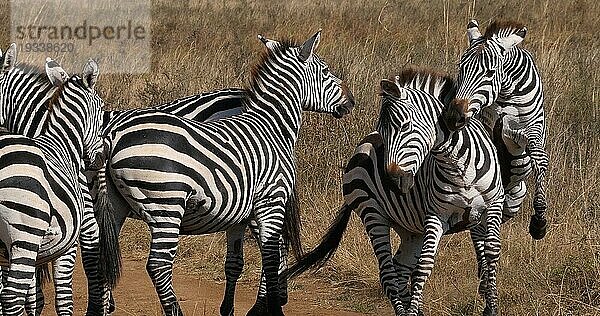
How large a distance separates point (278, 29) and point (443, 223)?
10558 mm

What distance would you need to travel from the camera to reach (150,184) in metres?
5.40

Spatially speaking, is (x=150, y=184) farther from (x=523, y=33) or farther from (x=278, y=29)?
(x=278, y=29)

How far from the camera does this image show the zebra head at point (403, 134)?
215 inches

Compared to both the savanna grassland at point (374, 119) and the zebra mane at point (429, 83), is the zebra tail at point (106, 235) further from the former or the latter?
the savanna grassland at point (374, 119)

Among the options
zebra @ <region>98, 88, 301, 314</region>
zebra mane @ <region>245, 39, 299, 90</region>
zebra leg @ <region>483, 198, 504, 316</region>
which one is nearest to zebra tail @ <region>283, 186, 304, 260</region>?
zebra @ <region>98, 88, 301, 314</region>

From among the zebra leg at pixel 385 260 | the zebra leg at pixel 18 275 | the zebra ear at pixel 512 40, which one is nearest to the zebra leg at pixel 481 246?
the zebra leg at pixel 385 260

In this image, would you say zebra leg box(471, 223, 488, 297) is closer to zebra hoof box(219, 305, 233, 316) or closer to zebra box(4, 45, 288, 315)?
zebra box(4, 45, 288, 315)

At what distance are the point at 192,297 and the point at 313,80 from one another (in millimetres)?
2033

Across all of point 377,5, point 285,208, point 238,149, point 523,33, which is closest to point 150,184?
point 238,149

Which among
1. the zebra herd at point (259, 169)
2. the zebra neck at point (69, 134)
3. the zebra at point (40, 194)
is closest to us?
the zebra at point (40, 194)

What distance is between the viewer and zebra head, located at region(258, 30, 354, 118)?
6.70 metres

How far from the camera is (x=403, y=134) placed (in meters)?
5.49

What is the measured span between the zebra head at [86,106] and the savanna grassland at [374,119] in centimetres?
270

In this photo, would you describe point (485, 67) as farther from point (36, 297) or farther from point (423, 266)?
point (36, 297)
